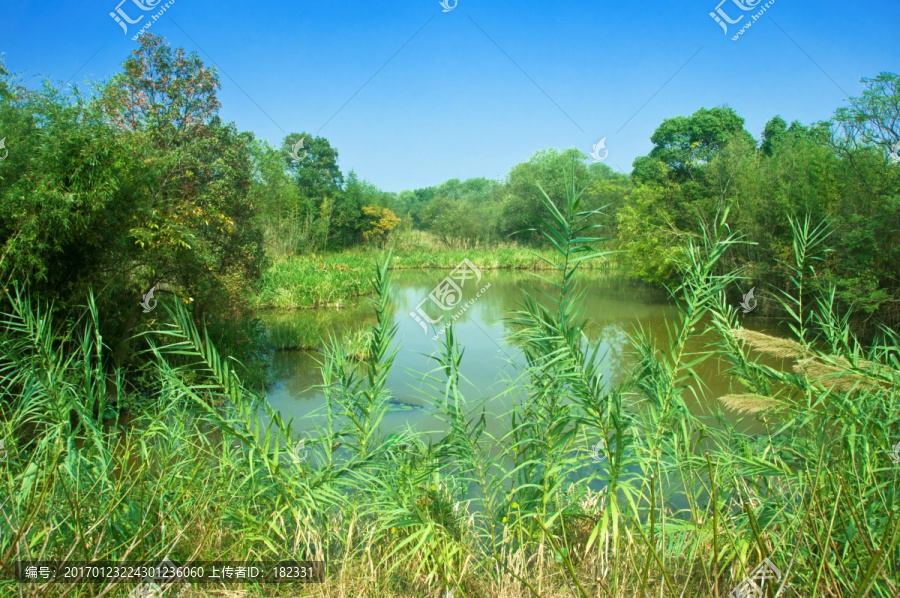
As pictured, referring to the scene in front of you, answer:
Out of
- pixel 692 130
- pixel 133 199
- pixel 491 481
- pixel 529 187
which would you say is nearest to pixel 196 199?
pixel 133 199

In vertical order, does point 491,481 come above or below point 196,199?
below

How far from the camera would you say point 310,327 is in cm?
1110

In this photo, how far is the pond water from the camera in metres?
4.60

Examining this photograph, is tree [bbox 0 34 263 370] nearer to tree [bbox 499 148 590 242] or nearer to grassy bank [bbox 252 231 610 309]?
grassy bank [bbox 252 231 610 309]

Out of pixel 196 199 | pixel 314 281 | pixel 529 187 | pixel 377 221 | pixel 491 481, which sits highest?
pixel 529 187

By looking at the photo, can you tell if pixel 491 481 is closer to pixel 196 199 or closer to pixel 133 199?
pixel 133 199

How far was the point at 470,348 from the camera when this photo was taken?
32.5ft

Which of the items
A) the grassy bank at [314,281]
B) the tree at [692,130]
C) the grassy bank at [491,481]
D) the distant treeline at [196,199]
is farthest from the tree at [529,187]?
the grassy bank at [491,481]

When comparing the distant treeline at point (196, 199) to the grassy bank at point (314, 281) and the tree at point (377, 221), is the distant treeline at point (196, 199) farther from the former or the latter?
the tree at point (377, 221)

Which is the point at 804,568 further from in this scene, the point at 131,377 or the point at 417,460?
the point at 131,377

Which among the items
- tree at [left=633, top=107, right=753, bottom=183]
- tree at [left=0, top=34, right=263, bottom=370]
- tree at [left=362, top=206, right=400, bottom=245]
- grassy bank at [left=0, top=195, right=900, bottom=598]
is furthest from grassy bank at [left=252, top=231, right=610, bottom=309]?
grassy bank at [left=0, top=195, right=900, bottom=598]

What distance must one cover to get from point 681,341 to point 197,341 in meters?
1.90

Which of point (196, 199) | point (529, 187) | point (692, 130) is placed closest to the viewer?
point (196, 199)

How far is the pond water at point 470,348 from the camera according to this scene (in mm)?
4598
